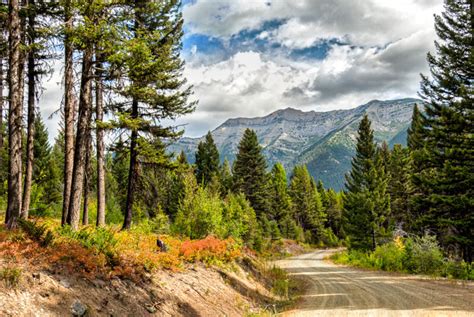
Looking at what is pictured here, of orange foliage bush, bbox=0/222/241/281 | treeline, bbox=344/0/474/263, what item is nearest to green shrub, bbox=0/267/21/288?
orange foliage bush, bbox=0/222/241/281

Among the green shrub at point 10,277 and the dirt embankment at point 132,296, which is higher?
the green shrub at point 10,277

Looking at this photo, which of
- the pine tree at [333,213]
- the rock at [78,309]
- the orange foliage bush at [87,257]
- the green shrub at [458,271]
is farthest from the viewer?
the pine tree at [333,213]

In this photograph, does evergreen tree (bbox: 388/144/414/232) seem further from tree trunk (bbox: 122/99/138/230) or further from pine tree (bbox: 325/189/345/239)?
pine tree (bbox: 325/189/345/239)

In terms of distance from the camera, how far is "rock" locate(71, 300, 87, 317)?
7.19m

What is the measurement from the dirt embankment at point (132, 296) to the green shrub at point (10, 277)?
8 cm

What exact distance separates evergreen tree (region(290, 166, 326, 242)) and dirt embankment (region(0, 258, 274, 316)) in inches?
2694

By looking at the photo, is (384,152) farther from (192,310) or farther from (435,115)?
(192,310)

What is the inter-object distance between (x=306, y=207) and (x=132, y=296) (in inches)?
2960

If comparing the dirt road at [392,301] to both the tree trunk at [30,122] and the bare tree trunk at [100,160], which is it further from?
the tree trunk at [30,122]

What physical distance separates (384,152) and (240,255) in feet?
135

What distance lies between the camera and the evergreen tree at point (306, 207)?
266 feet

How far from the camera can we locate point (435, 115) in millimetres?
25984

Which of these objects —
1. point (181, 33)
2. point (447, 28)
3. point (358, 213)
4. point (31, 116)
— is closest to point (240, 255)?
point (31, 116)

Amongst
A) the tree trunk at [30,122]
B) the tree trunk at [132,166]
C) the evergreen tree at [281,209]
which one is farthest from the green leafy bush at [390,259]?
the evergreen tree at [281,209]
